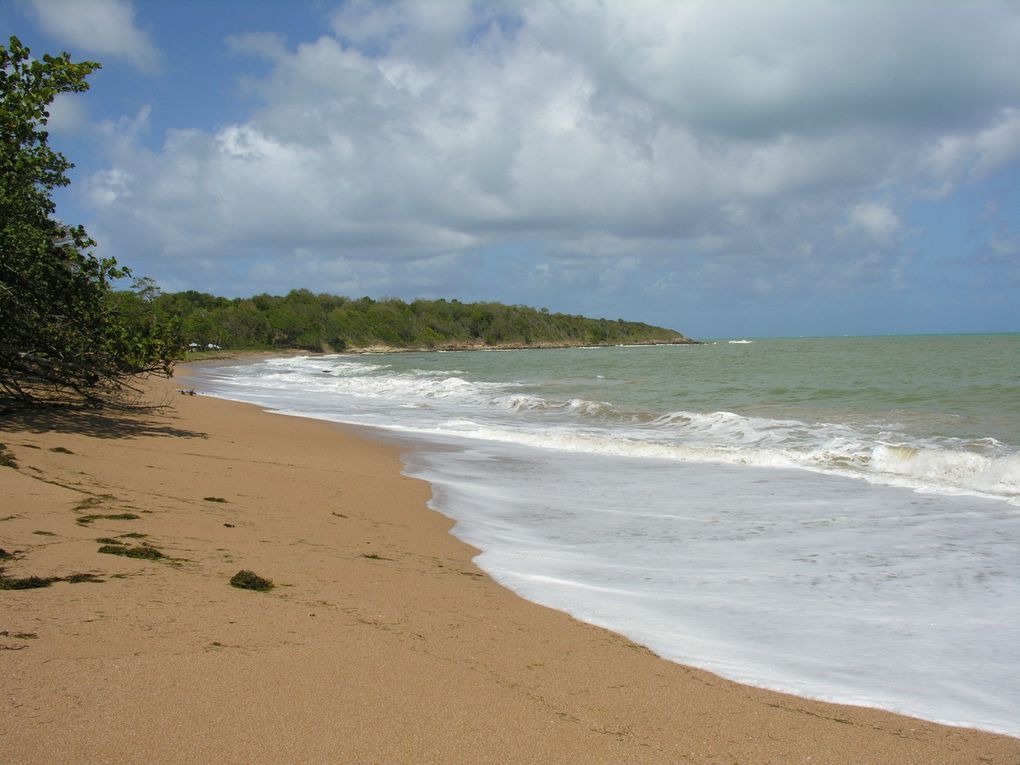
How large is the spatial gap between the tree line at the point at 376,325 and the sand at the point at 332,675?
251 ft

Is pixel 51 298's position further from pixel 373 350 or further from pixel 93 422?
pixel 373 350

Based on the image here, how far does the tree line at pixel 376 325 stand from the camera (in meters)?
92.6

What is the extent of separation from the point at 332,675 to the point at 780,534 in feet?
16.4

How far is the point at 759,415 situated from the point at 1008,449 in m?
5.98

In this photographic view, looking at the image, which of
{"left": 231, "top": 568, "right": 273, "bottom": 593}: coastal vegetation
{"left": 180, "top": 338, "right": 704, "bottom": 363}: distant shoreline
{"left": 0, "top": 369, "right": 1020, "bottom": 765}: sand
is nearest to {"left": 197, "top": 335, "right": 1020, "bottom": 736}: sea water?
{"left": 0, "top": 369, "right": 1020, "bottom": 765}: sand

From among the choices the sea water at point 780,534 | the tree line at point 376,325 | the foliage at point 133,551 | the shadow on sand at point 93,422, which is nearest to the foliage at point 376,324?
the tree line at point 376,325

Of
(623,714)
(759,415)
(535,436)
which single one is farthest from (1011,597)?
(759,415)

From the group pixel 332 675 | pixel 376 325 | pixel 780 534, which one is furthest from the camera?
pixel 376 325

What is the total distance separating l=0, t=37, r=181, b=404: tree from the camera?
30.2 ft

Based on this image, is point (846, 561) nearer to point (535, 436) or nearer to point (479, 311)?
point (535, 436)

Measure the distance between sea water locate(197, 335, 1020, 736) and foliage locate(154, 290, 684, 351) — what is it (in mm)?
72484

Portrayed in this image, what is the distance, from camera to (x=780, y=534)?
677cm

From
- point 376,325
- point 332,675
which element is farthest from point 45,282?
point 376,325

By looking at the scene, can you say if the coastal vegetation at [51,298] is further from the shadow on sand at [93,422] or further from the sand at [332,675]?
the sand at [332,675]
